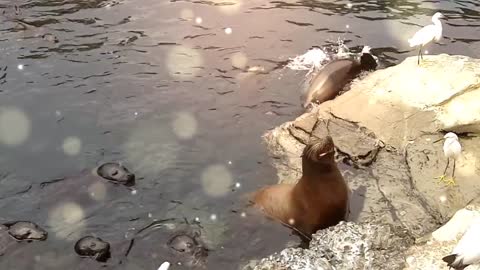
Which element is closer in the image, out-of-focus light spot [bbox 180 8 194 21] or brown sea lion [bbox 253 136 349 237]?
brown sea lion [bbox 253 136 349 237]

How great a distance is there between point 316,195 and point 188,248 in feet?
5.50

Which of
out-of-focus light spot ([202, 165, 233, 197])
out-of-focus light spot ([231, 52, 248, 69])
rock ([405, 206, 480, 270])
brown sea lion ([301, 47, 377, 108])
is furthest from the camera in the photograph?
out-of-focus light spot ([231, 52, 248, 69])

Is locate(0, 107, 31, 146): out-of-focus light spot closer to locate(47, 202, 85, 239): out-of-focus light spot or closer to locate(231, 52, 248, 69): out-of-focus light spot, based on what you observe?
locate(47, 202, 85, 239): out-of-focus light spot

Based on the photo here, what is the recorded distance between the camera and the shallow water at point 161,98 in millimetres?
7801

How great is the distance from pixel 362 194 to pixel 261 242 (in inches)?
60.7

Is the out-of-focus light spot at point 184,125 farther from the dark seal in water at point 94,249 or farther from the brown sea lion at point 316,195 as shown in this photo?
the dark seal in water at point 94,249

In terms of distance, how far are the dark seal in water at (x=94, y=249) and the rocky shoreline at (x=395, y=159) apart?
1720 mm

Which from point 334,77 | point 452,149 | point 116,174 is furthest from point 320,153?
point 334,77

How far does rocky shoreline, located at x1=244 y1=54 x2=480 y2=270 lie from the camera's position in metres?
6.84

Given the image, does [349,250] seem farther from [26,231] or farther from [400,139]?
[26,231]

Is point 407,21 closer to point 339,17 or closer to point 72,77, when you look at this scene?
point 339,17

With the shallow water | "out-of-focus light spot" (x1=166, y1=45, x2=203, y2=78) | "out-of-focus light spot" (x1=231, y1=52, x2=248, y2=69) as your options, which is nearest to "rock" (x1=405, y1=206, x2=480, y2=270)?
the shallow water

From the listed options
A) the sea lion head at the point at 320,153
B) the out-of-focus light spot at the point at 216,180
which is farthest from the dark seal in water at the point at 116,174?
the sea lion head at the point at 320,153

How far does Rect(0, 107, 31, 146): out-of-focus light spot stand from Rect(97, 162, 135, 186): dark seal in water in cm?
177
